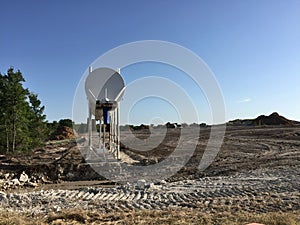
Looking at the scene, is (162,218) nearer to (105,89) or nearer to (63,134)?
(105,89)

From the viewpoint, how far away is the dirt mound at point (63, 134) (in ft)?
174

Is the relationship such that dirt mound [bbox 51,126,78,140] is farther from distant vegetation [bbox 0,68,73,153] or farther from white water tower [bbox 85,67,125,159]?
white water tower [bbox 85,67,125,159]

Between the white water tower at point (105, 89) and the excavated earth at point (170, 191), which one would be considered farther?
the white water tower at point (105, 89)

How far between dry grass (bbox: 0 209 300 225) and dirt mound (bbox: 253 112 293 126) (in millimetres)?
55052

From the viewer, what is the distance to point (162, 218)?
22.4 ft

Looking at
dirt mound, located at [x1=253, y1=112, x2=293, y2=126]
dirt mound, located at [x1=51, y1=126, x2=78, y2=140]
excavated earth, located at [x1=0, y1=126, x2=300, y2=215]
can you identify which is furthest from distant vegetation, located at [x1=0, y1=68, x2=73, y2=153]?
dirt mound, located at [x1=253, y1=112, x2=293, y2=126]

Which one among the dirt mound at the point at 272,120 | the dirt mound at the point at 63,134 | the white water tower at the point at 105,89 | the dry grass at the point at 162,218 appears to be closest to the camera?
the dry grass at the point at 162,218

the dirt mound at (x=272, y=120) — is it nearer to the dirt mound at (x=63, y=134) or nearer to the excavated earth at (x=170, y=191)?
the dirt mound at (x=63, y=134)

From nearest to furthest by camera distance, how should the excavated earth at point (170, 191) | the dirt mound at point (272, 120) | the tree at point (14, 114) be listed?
the excavated earth at point (170, 191), the tree at point (14, 114), the dirt mound at point (272, 120)

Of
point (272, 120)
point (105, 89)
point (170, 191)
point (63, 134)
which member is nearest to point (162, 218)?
point (170, 191)

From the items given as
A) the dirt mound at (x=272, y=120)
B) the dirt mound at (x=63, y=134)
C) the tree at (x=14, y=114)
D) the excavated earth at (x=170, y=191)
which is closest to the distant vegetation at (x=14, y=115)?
the tree at (x=14, y=114)

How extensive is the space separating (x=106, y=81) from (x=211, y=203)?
28.3 feet

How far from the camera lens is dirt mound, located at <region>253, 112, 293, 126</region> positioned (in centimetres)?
5841

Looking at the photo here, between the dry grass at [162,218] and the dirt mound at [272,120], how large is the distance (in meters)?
55.1
